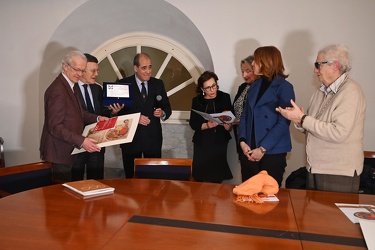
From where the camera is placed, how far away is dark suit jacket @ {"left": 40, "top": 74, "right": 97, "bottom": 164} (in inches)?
103

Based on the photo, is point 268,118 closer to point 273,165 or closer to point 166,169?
point 273,165

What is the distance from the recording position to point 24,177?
2482 mm

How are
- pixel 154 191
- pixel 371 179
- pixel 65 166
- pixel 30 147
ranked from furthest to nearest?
pixel 30 147
pixel 65 166
pixel 371 179
pixel 154 191

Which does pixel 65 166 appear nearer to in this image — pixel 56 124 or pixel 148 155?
pixel 56 124

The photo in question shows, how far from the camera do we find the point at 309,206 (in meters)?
1.87

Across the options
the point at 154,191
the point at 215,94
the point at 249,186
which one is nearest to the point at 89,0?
the point at 215,94

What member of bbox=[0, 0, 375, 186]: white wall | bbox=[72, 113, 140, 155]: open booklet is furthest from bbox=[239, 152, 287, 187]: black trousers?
bbox=[0, 0, 375, 186]: white wall

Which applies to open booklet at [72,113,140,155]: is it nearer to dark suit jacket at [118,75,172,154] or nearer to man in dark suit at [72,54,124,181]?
man in dark suit at [72,54,124,181]

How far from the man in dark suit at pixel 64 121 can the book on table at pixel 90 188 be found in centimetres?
42

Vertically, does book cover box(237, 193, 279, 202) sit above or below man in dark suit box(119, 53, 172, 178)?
below

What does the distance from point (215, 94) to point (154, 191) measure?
1383 millimetres

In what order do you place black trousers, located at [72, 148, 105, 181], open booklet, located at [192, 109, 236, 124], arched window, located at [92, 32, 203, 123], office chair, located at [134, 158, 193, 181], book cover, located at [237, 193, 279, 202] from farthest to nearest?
1. arched window, located at [92, 32, 203, 123]
2. black trousers, located at [72, 148, 105, 181]
3. open booklet, located at [192, 109, 236, 124]
4. office chair, located at [134, 158, 193, 181]
5. book cover, located at [237, 193, 279, 202]

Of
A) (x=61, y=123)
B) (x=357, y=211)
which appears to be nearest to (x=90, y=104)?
(x=61, y=123)

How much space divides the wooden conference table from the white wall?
1.73m
